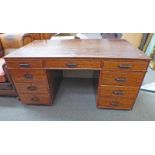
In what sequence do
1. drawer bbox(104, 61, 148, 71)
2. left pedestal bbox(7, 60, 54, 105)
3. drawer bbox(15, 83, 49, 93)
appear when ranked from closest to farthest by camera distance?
drawer bbox(104, 61, 148, 71) < left pedestal bbox(7, 60, 54, 105) < drawer bbox(15, 83, 49, 93)

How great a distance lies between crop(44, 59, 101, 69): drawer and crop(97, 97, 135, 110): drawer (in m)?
0.44

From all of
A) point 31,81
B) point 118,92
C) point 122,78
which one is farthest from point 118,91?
point 31,81

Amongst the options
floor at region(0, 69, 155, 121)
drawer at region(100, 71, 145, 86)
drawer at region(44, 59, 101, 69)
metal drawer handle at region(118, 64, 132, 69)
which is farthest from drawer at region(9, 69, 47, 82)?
metal drawer handle at region(118, 64, 132, 69)

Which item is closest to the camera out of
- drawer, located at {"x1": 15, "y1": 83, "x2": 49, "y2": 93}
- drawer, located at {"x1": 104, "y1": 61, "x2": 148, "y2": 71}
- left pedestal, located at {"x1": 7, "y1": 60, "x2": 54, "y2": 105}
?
drawer, located at {"x1": 104, "y1": 61, "x2": 148, "y2": 71}

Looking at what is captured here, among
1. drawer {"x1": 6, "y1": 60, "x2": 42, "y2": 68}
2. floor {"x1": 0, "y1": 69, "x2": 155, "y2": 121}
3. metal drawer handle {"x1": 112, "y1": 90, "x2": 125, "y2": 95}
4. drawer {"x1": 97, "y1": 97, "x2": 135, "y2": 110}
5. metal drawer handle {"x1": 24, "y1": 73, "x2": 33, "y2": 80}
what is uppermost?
drawer {"x1": 6, "y1": 60, "x2": 42, "y2": 68}

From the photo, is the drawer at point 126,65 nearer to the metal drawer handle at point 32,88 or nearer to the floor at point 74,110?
the floor at point 74,110

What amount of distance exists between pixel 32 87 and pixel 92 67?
685mm

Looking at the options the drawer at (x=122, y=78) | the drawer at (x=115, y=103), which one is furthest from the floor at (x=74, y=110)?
the drawer at (x=122, y=78)

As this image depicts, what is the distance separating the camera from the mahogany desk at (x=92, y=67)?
1118mm

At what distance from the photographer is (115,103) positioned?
142 cm

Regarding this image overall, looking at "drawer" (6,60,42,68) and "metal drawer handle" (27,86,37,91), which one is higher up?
"drawer" (6,60,42,68)

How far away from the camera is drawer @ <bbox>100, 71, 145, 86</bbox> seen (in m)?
1.17

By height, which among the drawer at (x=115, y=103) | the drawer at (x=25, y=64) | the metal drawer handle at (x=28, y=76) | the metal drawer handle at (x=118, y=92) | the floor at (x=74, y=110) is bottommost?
the floor at (x=74, y=110)

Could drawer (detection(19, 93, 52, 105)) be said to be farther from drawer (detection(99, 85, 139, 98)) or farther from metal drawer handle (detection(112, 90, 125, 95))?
metal drawer handle (detection(112, 90, 125, 95))
